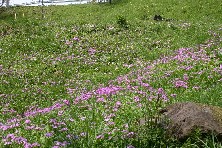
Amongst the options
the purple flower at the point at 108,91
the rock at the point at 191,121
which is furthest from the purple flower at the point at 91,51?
the rock at the point at 191,121

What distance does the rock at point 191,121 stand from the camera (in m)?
Result: 7.66

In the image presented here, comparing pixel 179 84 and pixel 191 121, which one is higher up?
pixel 191 121

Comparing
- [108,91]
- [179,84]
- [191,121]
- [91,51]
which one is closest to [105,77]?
[108,91]

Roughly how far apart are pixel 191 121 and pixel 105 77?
10.6 m

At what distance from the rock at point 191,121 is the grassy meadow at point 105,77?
201 millimetres

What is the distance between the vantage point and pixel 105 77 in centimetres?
1812

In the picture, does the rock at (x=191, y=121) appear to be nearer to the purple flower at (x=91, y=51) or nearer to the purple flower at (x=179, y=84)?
the purple flower at (x=179, y=84)

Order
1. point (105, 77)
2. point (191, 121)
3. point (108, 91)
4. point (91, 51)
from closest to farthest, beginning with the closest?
point (191, 121)
point (108, 91)
point (105, 77)
point (91, 51)

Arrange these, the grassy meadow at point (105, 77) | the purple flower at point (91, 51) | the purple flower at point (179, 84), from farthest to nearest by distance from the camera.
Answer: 1. the purple flower at point (91, 51)
2. the purple flower at point (179, 84)
3. the grassy meadow at point (105, 77)

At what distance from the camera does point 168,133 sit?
312 inches

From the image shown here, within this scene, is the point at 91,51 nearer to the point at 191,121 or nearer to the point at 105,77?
the point at 105,77

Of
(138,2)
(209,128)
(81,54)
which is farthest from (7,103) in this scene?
(138,2)

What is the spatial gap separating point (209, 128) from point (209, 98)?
458 centimetres

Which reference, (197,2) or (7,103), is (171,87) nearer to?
(7,103)
